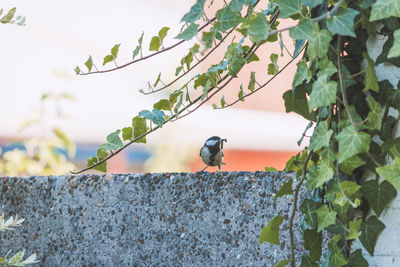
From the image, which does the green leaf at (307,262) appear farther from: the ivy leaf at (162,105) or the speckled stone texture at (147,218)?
the ivy leaf at (162,105)

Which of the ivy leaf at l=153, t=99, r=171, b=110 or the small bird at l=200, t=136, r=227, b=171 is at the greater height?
the ivy leaf at l=153, t=99, r=171, b=110

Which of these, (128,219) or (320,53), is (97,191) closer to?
(128,219)


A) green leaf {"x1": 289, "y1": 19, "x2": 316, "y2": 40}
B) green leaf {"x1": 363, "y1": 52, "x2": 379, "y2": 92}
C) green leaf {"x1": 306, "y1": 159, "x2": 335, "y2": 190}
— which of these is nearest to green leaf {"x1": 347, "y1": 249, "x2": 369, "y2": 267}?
green leaf {"x1": 306, "y1": 159, "x2": 335, "y2": 190}

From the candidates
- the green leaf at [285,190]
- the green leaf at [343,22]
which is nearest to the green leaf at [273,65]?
the green leaf at [285,190]

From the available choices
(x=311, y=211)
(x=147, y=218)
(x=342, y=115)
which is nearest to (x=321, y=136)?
(x=342, y=115)

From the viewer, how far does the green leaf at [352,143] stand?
716mm

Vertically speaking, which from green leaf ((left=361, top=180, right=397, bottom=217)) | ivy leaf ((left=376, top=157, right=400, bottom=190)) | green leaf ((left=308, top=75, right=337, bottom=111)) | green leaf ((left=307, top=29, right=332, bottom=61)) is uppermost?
green leaf ((left=307, top=29, right=332, bottom=61))

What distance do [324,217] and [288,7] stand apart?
1.02ft

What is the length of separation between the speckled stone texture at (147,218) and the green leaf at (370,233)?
18 centimetres

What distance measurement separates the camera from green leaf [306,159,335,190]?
2.56ft

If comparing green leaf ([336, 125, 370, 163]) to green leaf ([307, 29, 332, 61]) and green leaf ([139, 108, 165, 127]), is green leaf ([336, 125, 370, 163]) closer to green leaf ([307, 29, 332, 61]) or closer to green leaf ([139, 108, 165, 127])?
green leaf ([307, 29, 332, 61])

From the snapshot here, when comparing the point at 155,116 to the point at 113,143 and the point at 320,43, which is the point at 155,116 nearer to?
the point at 113,143

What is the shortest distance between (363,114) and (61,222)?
770 mm

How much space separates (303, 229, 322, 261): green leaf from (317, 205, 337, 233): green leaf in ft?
0.23
